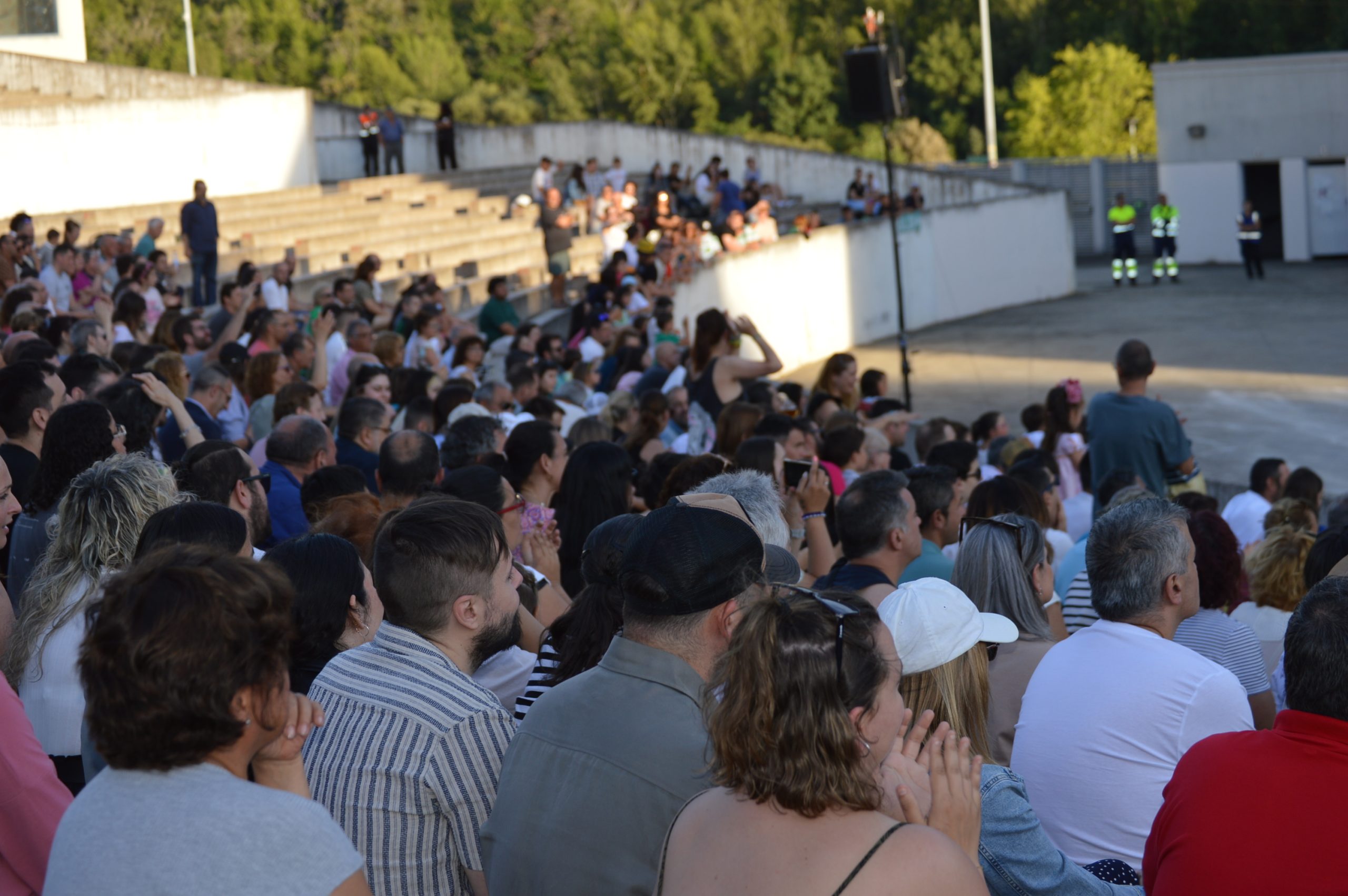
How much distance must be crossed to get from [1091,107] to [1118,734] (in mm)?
47465

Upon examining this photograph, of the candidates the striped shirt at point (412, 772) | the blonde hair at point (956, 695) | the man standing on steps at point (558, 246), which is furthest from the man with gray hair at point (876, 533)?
the man standing on steps at point (558, 246)

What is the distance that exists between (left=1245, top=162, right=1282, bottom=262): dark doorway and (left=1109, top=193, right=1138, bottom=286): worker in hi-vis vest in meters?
5.78

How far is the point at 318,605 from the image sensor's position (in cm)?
333

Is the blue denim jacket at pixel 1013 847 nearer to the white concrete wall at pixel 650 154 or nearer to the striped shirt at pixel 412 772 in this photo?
the striped shirt at pixel 412 772

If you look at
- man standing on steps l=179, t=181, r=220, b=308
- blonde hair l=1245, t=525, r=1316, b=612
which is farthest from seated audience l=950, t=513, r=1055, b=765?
man standing on steps l=179, t=181, r=220, b=308

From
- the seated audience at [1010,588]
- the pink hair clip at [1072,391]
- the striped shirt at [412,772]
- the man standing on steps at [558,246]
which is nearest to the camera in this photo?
the striped shirt at [412,772]

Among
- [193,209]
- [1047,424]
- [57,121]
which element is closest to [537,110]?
[57,121]

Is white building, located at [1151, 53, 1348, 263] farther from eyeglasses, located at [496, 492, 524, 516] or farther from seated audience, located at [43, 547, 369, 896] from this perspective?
seated audience, located at [43, 547, 369, 896]

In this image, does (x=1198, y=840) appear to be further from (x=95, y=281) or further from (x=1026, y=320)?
(x=1026, y=320)

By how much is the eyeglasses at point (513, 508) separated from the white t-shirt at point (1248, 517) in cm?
456

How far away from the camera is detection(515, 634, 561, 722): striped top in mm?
3307

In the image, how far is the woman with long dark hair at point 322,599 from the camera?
3.31 m

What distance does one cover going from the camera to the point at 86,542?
3.61 meters

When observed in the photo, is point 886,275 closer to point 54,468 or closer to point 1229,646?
point 1229,646
